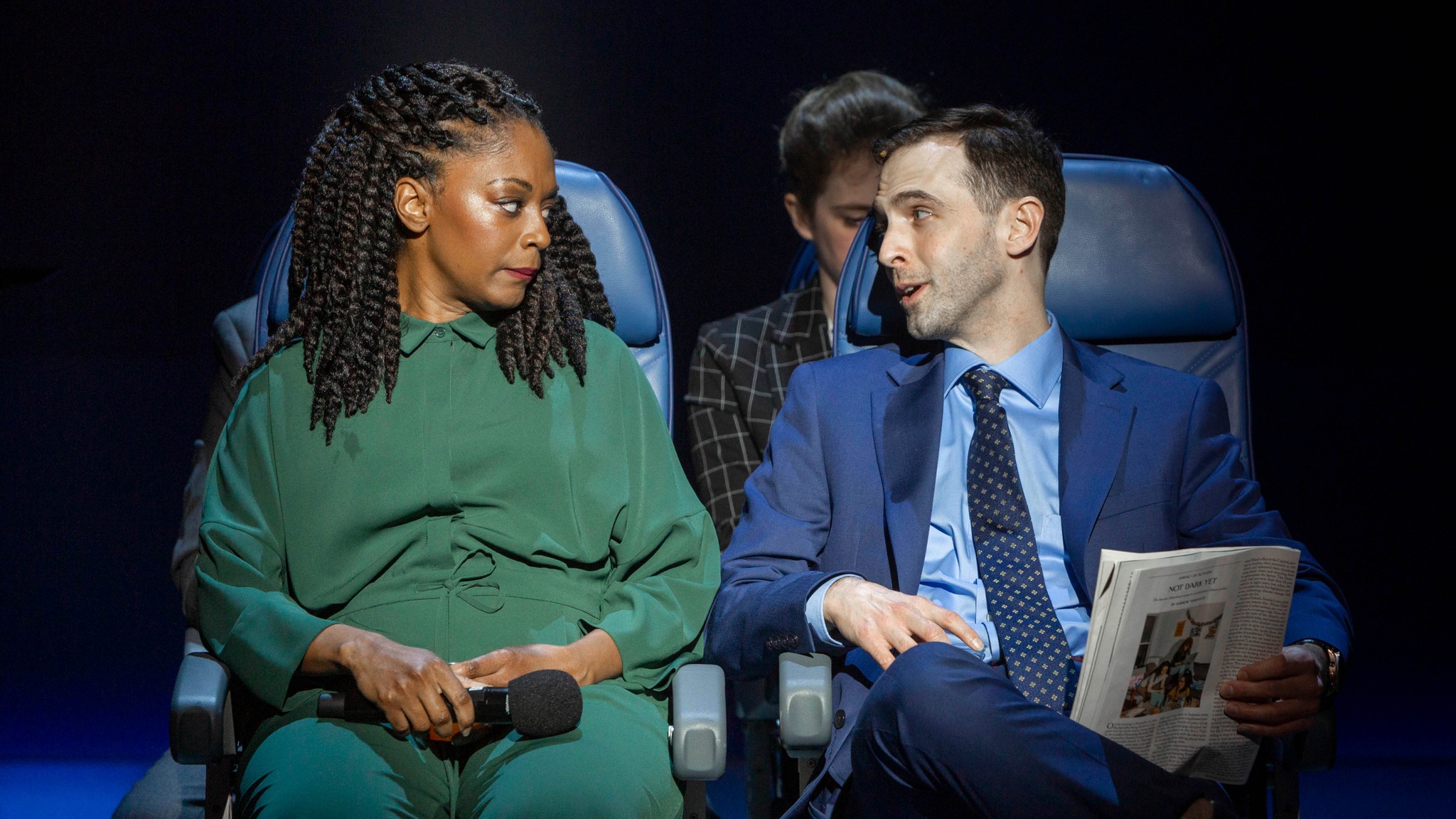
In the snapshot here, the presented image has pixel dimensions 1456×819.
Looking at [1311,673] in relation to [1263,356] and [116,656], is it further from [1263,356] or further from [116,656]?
[116,656]

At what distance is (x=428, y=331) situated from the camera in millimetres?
1637

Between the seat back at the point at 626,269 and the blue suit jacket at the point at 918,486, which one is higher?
the seat back at the point at 626,269

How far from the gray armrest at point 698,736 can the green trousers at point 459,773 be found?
0.27 ft

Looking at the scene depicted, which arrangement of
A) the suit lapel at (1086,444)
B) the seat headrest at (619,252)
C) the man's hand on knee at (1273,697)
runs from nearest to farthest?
the man's hand on knee at (1273,697)
the suit lapel at (1086,444)
the seat headrest at (619,252)

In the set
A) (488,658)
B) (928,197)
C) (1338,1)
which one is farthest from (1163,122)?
(488,658)

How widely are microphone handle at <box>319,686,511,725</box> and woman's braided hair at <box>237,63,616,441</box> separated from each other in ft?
1.27

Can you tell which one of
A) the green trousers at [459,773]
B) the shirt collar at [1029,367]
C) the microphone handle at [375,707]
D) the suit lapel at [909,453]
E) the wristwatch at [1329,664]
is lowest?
the green trousers at [459,773]

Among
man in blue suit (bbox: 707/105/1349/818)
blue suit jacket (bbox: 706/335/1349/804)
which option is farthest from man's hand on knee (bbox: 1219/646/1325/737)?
blue suit jacket (bbox: 706/335/1349/804)

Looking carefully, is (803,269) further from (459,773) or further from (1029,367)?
(459,773)

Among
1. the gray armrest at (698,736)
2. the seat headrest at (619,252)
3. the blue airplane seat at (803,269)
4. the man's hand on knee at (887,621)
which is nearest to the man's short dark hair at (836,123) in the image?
the blue airplane seat at (803,269)

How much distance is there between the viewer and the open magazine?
4.10ft

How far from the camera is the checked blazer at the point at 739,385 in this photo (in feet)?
7.27

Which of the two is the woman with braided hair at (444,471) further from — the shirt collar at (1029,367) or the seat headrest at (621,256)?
the shirt collar at (1029,367)

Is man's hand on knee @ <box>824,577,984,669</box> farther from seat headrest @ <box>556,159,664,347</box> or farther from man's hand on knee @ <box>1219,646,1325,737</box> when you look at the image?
seat headrest @ <box>556,159,664,347</box>
